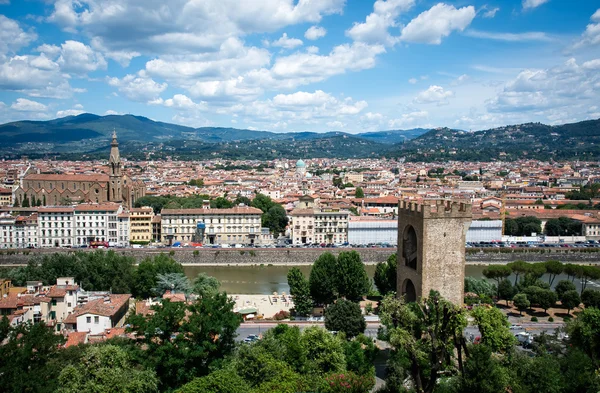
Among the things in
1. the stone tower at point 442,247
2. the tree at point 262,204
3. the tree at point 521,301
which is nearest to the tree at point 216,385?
the stone tower at point 442,247

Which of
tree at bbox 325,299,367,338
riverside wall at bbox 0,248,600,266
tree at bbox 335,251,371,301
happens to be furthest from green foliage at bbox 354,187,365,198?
tree at bbox 325,299,367,338

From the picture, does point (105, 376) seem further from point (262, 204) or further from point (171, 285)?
point (262, 204)

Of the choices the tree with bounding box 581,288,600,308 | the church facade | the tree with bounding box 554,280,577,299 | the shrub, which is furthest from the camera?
the church facade

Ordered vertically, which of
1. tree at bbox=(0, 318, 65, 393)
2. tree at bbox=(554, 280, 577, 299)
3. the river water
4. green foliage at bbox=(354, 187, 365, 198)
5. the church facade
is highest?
the church facade

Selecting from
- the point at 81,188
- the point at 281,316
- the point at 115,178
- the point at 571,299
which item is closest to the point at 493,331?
the point at 281,316

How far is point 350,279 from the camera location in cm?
1988

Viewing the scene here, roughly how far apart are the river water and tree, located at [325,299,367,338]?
975 cm

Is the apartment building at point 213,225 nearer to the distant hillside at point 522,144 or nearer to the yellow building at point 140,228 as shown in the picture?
the yellow building at point 140,228

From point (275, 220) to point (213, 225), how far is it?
5.63 meters

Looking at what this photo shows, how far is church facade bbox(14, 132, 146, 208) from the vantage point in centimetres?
4253

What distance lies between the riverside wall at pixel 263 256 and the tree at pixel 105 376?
22215 mm

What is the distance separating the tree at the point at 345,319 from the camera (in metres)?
14.8

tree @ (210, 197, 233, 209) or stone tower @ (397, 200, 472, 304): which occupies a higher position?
stone tower @ (397, 200, 472, 304)

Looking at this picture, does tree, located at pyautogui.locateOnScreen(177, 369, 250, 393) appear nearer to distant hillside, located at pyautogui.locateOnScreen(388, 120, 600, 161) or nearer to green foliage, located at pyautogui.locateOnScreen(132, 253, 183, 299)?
green foliage, located at pyautogui.locateOnScreen(132, 253, 183, 299)
